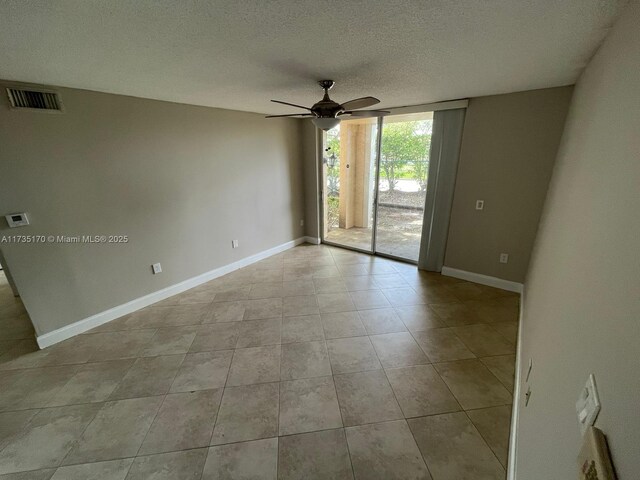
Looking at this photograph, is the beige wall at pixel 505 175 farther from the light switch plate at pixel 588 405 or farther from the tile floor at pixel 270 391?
the light switch plate at pixel 588 405

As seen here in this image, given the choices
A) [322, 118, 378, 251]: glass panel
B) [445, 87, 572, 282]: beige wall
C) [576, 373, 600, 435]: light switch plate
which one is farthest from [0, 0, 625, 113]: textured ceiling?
[322, 118, 378, 251]: glass panel

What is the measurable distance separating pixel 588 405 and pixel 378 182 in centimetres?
360

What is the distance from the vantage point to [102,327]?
263cm

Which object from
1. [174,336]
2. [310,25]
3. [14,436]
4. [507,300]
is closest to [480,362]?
[507,300]

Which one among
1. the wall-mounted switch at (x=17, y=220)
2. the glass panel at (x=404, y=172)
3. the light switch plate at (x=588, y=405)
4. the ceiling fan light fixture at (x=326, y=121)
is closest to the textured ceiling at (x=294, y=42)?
the ceiling fan light fixture at (x=326, y=121)

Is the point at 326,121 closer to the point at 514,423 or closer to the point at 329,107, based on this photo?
the point at 329,107

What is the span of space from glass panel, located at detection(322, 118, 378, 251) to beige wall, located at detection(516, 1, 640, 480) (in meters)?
3.79

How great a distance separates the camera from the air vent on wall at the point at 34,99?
1.98 metres

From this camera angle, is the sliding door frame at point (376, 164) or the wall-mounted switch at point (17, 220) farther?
the sliding door frame at point (376, 164)

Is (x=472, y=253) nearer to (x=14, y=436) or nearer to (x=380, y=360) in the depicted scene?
(x=380, y=360)

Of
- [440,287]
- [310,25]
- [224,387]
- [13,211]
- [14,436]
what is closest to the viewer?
[310,25]

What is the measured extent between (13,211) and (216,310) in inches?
73.1

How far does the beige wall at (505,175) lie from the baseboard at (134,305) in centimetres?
310

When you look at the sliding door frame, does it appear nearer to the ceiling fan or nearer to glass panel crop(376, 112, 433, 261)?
glass panel crop(376, 112, 433, 261)
